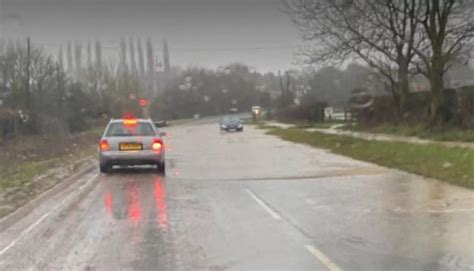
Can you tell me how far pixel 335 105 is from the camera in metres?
63.0

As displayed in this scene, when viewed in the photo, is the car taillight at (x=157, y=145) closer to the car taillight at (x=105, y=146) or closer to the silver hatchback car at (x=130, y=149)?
the silver hatchback car at (x=130, y=149)

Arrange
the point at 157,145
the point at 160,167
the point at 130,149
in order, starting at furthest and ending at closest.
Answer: the point at 160,167
the point at 157,145
the point at 130,149

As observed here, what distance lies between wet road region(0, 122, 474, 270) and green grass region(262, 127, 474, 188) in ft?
2.39

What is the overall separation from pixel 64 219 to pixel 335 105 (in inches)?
2123

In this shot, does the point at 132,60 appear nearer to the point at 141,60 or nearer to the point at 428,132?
the point at 141,60

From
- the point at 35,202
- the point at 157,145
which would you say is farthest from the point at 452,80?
the point at 35,202

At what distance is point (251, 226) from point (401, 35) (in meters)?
24.5

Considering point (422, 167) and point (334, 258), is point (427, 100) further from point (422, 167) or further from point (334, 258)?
point (334, 258)

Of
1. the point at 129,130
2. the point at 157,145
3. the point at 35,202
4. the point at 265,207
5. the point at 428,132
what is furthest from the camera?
the point at 428,132

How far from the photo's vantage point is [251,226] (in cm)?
946

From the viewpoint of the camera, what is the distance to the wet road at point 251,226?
717 centimetres

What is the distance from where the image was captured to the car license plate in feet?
59.8

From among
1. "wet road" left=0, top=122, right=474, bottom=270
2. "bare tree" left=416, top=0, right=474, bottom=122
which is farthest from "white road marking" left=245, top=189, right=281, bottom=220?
"bare tree" left=416, top=0, right=474, bottom=122

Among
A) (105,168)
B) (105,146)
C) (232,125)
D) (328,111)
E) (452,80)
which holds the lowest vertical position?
(105,168)
